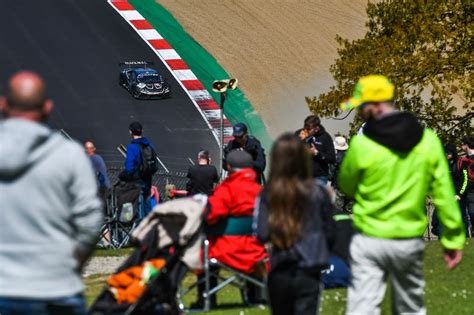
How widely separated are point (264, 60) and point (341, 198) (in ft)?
82.5

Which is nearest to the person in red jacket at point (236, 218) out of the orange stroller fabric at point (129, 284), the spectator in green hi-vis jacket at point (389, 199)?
the orange stroller fabric at point (129, 284)

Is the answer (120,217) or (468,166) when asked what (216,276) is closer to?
(120,217)

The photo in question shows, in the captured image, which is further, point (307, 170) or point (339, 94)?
point (339, 94)

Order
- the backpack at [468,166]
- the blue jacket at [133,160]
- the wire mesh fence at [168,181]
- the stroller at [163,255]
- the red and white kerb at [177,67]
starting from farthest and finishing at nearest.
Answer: the red and white kerb at [177,67] < the wire mesh fence at [168,181] < the backpack at [468,166] < the blue jacket at [133,160] < the stroller at [163,255]

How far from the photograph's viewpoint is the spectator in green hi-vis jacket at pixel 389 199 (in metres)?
7.93

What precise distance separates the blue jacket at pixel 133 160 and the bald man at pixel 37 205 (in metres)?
12.4

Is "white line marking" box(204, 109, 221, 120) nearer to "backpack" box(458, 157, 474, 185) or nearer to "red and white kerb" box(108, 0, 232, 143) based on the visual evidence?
"red and white kerb" box(108, 0, 232, 143)

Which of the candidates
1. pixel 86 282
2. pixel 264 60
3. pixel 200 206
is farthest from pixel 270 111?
pixel 200 206

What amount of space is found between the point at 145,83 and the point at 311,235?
107 feet

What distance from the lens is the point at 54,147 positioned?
594 cm

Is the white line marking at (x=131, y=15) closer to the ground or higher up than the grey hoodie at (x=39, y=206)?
higher up

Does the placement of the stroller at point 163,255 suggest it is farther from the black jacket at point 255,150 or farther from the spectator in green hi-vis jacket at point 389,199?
the black jacket at point 255,150

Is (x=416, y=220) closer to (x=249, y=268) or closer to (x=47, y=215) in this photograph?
(x=47, y=215)

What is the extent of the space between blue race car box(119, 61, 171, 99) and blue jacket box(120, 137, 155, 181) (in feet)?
69.8
